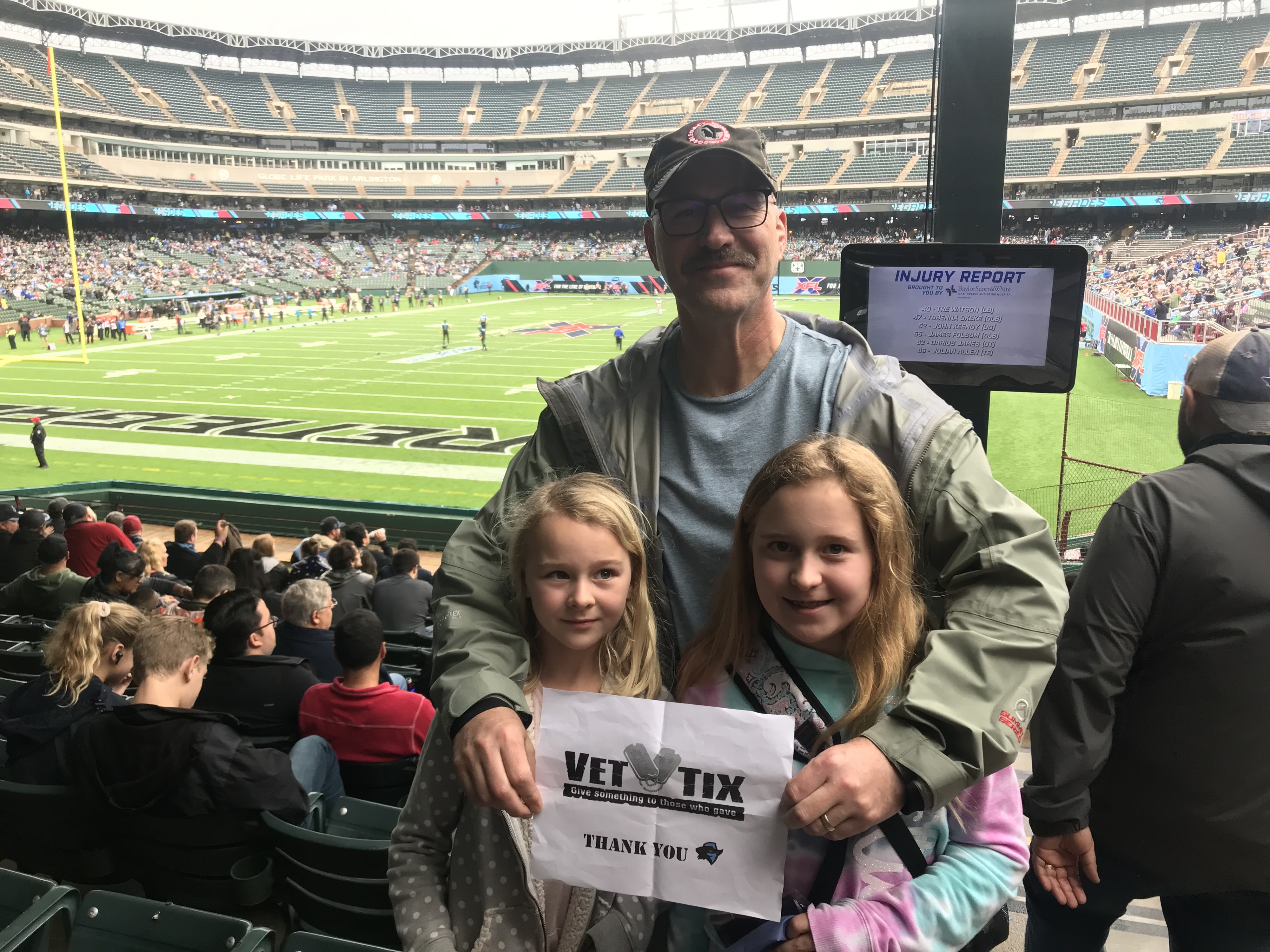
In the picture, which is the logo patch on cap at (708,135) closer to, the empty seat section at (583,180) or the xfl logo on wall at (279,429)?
the xfl logo on wall at (279,429)

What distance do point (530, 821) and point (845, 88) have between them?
56782mm

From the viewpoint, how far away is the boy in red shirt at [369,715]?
10.7 ft

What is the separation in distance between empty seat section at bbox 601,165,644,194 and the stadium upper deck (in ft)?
0.58

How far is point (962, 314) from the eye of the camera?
320cm

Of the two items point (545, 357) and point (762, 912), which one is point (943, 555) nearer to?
point (762, 912)

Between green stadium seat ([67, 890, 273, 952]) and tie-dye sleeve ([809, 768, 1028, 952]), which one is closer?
tie-dye sleeve ([809, 768, 1028, 952])

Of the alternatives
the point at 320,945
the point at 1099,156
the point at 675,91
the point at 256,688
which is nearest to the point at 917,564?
the point at 320,945

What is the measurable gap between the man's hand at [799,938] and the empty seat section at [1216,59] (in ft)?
117

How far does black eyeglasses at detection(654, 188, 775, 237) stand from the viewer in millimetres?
1748

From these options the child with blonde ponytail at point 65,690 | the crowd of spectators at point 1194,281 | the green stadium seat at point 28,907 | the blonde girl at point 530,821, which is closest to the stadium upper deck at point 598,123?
the crowd of spectators at point 1194,281

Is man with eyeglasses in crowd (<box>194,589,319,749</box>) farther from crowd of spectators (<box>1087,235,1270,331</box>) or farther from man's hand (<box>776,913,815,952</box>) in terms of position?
crowd of spectators (<box>1087,235,1270,331</box>)

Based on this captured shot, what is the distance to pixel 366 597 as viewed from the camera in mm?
6477

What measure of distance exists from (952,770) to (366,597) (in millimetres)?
5765

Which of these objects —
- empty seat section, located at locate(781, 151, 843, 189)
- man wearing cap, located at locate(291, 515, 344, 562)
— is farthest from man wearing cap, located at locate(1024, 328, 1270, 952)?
empty seat section, located at locate(781, 151, 843, 189)
